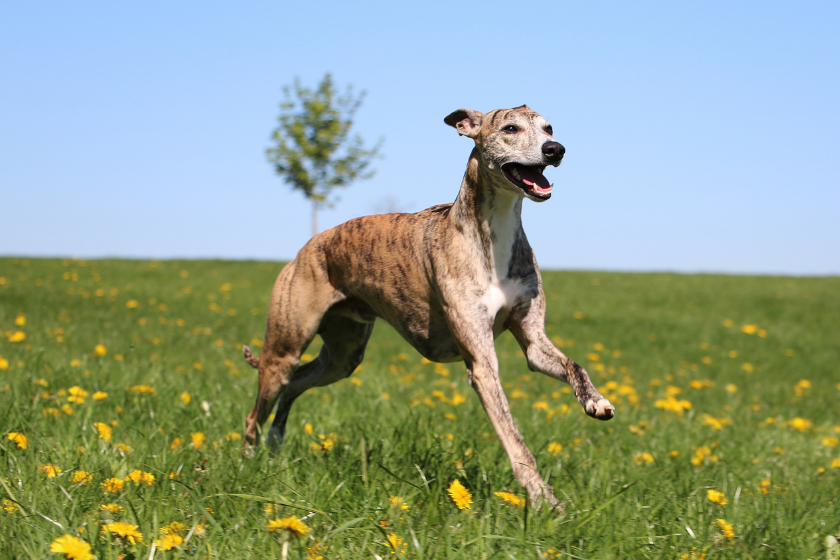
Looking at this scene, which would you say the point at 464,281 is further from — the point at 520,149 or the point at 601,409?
the point at 601,409

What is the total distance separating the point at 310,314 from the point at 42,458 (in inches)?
59.5

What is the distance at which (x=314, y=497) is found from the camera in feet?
9.69

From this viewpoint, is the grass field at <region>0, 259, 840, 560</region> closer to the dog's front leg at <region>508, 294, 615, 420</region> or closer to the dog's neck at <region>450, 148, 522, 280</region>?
the dog's front leg at <region>508, 294, 615, 420</region>

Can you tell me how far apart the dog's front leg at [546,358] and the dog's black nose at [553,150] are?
673mm

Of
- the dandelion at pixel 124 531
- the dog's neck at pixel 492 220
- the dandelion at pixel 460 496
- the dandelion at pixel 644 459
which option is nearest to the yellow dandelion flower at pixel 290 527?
the dandelion at pixel 124 531

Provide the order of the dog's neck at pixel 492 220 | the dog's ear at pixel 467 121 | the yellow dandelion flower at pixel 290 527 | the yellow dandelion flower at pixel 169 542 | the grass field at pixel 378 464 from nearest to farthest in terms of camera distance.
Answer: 1. the yellow dandelion flower at pixel 290 527
2. the yellow dandelion flower at pixel 169 542
3. the grass field at pixel 378 464
4. the dog's neck at pixel 492 220
5. the dog's ear at pixel 467 121

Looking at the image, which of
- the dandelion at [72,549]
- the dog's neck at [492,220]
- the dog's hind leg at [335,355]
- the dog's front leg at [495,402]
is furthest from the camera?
the dog's hind leg at [335,355]

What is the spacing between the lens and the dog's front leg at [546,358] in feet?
9.34

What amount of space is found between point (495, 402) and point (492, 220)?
850 millimetres

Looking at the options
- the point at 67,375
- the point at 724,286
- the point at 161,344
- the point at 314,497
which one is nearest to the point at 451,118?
the point at 314,497

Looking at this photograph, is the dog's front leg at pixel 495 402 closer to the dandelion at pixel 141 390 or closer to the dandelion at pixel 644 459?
the dandelion at pixel 644 459

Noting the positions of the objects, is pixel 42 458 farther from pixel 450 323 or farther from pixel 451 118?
pixel 451 118

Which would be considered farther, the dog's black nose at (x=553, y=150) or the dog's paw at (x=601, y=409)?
the dog's black nose at (x=553, y=150)

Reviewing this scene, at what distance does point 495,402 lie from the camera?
306cm
